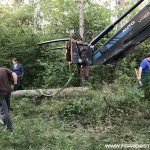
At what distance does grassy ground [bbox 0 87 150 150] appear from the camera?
7.34 m

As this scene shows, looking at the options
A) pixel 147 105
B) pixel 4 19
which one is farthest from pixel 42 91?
pixel 4 19

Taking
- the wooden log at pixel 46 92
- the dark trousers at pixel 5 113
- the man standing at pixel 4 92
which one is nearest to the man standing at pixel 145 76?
the wooden log at pixel 46 92

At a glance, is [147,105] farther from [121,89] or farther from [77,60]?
[77,60]

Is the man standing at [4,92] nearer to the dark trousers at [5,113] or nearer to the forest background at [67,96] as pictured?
the dark trousers at [5,113]

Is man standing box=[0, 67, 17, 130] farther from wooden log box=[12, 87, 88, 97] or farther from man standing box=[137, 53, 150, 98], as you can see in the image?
man standing box=[137, 53, 150, 98]

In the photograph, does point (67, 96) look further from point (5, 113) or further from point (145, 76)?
point (5, 113)

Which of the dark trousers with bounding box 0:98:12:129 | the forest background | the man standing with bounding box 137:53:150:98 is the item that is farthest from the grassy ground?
the man standing with bounding box 137:53:150:98

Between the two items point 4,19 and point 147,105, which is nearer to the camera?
point 147,105

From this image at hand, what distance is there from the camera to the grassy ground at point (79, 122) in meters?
7.34

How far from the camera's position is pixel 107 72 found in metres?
13.4

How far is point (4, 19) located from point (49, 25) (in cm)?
209

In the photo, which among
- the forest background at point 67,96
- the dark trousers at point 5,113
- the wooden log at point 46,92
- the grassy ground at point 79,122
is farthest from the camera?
the wooden log at point 46,92

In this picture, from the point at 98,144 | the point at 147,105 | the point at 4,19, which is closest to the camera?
the point at 98,144

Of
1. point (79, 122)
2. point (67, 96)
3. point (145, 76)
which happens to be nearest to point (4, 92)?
point (79, 122)
